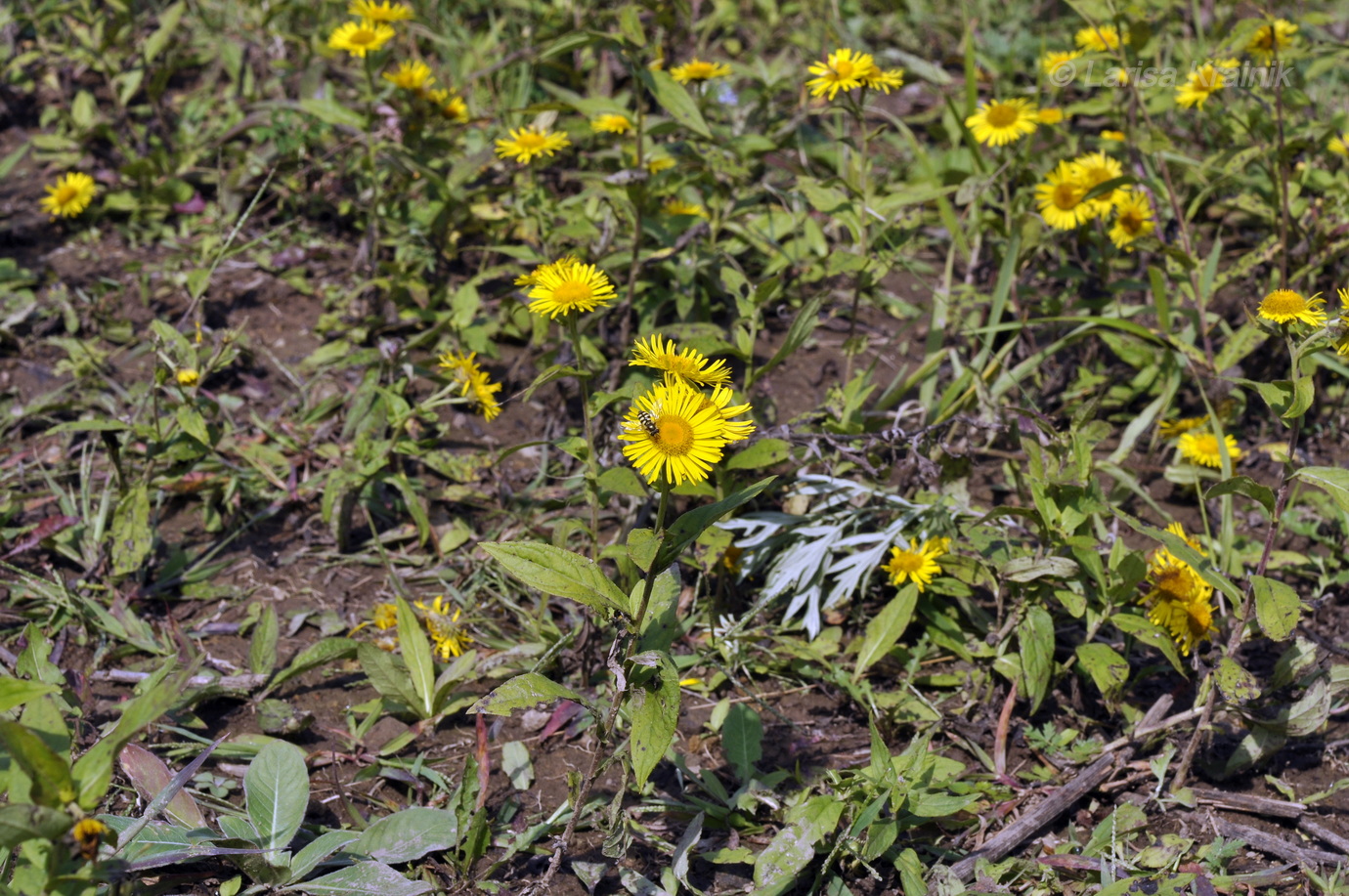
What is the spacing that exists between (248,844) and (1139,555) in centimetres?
182

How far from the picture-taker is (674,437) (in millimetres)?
1555

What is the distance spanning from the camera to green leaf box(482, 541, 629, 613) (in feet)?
5.35

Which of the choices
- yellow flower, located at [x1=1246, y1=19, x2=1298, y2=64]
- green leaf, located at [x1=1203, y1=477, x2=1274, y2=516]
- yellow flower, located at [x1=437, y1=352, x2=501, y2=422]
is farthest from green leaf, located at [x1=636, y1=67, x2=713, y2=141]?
green leaf, located at [x1=1203, y1=477, x2=1274, y2=516]

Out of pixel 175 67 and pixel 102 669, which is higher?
pixel 175 67

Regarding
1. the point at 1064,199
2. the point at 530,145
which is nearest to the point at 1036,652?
the point at 1064,199

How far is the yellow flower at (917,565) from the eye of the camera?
2441 millimetres

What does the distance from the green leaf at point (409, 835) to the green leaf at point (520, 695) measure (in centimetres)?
32

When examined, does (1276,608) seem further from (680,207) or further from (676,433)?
(680,207)

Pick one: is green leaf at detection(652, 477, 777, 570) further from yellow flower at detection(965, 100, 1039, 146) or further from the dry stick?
yellow flower at detection(965, 100, 1039, 146)

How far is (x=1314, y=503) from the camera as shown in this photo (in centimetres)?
285

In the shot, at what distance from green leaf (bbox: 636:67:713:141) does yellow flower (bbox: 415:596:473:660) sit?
5.36ft

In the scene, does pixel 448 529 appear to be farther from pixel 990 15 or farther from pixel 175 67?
pixel 990 15

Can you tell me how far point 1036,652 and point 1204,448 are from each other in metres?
1.12

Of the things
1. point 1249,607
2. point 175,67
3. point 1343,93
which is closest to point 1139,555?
point 1249,607
